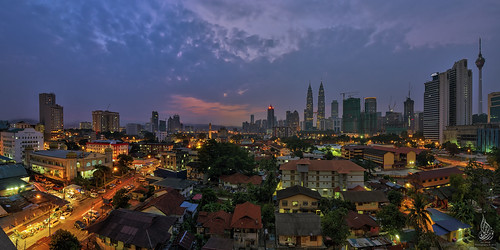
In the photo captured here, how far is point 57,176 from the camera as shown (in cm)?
2773

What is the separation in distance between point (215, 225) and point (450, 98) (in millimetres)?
85161

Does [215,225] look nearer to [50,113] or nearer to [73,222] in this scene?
[73,222]

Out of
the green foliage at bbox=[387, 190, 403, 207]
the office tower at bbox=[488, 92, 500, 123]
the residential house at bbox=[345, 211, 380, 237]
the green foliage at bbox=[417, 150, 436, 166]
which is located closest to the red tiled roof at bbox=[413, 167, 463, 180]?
the green foliage at bbox=[387, 190, 403, 207]

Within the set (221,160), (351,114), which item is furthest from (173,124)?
(221,160)

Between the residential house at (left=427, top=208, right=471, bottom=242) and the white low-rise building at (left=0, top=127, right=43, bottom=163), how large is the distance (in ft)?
176

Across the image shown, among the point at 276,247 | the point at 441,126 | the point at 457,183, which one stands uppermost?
the point at 441,126

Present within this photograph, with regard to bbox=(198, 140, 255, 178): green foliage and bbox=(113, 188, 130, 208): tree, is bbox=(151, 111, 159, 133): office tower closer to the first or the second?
bbox=(198, 140, 255, 178): green foliage

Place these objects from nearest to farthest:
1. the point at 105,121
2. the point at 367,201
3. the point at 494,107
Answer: the point at 367,201 → the point at 494,107 → the point at 105,121

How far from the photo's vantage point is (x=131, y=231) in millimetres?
12367

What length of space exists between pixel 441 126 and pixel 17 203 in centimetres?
9507

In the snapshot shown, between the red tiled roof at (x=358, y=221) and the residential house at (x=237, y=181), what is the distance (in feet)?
40.2

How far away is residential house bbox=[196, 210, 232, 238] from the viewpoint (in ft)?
49.8

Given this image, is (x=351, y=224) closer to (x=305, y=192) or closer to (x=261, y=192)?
(x=305, y=192)

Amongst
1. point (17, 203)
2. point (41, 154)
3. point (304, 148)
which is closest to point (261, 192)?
point (17, 203)
